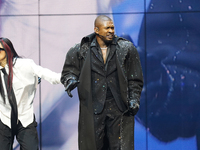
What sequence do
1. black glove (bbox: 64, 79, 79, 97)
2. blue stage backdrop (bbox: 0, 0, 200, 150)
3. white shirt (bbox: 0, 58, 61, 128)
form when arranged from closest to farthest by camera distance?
black glove (bbox: 64, 79, 79, 97)
white shirt (bbox: 0, 58, 61, 128)
blue stage backdrop (bbox: 0, 0, 200, 150)

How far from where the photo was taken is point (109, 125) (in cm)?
373

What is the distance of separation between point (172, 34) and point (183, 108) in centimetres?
123

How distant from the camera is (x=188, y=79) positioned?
5.69 m

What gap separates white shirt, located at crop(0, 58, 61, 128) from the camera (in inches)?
155

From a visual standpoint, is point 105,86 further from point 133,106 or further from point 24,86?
point 24,86

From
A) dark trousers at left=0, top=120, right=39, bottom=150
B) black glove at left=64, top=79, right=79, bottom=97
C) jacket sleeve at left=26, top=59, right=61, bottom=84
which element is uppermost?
jacket sleeve at left=26, top=59, right=61, bottom=84

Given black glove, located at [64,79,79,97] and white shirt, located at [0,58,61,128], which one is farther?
white shirt, located at [0,58,61,128]

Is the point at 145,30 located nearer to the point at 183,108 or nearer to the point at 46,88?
the point at 183,108

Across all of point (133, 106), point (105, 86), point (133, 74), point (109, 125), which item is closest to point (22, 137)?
point (109, 125)

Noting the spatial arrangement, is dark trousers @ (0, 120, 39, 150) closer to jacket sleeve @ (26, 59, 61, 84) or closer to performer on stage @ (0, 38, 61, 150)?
performer on stage @ (0, 38, 61, 150)

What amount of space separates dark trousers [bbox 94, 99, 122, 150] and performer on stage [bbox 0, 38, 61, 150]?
2.46 feet

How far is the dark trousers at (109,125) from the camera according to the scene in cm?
368

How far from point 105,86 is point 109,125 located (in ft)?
1.40

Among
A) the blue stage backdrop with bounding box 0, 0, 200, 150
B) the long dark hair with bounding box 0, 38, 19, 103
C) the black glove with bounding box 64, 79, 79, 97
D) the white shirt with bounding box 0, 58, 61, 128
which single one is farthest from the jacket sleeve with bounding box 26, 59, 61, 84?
the blue stage backdrop with bounding box 0, 0, 200, 150
